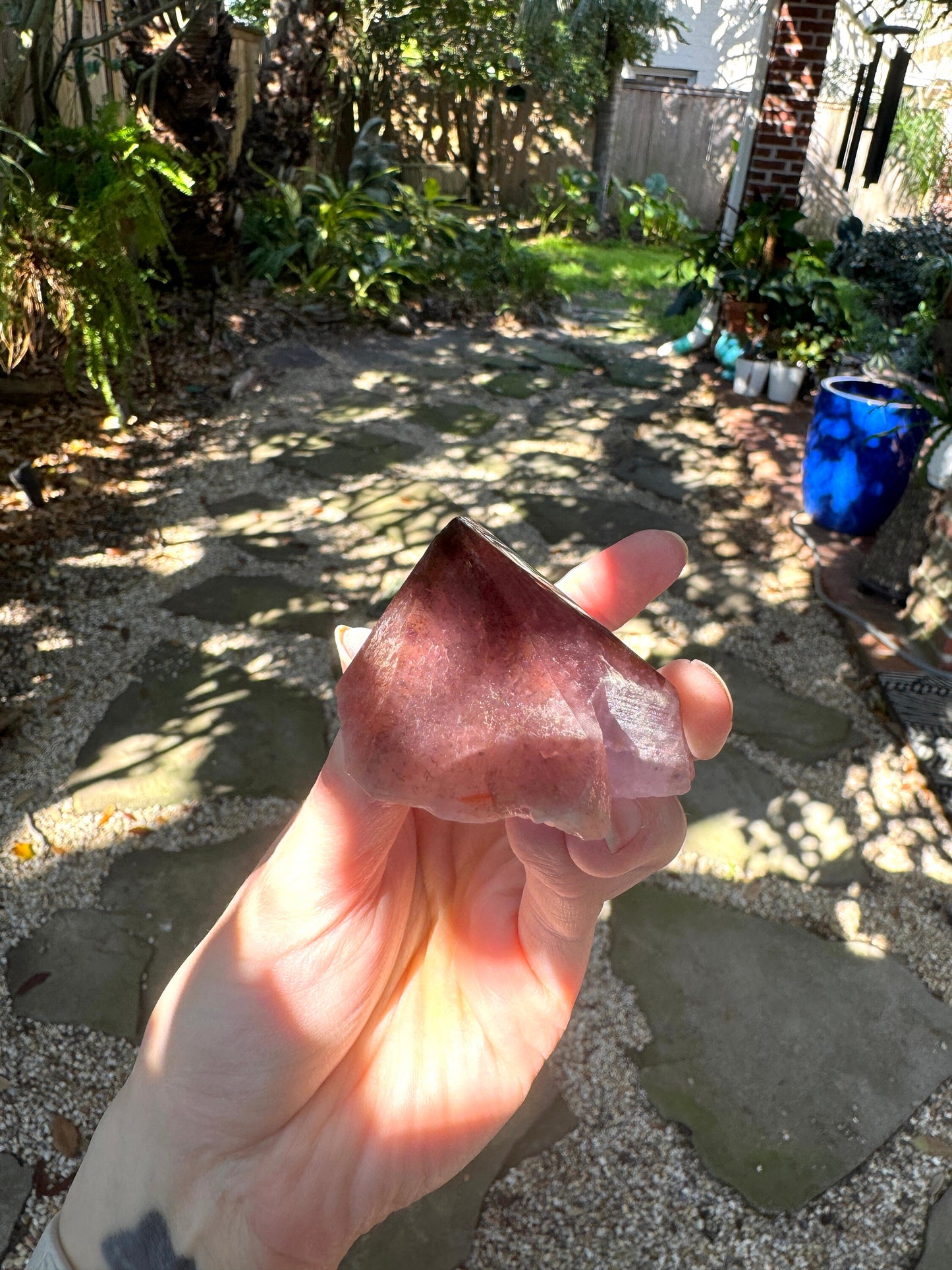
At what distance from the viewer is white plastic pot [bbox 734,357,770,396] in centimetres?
685

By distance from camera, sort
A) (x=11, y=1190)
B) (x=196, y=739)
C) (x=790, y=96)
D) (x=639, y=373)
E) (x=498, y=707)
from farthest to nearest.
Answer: (x=639, y=373), (x=790, y=96), (x=196, y=739), (x=11, y=1190), (x=498, y=707)

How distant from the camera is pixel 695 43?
66.5ft

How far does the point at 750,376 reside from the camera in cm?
691

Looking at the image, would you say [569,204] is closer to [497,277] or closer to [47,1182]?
[497,277]

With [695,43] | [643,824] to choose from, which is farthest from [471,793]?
[695,43]

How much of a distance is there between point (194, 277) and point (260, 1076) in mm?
7338

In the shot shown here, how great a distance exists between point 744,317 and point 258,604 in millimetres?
5143

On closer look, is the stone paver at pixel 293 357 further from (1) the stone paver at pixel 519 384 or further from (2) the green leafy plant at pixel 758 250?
(2) the green leafy plant at pixel 758 250

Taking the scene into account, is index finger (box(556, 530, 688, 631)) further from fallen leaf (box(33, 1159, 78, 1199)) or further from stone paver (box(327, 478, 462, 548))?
stone paver (box(327, 478, 462, 548))

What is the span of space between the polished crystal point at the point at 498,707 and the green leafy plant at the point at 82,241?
3795 millimetres

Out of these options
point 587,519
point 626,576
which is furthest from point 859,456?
point 626,576

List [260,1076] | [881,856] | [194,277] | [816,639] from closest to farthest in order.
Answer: [260,1076], [881,856], [816,639], [194,277]

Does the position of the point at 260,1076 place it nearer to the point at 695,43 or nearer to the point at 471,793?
the point at 471,793

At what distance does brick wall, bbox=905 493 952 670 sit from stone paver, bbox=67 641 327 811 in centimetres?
251
